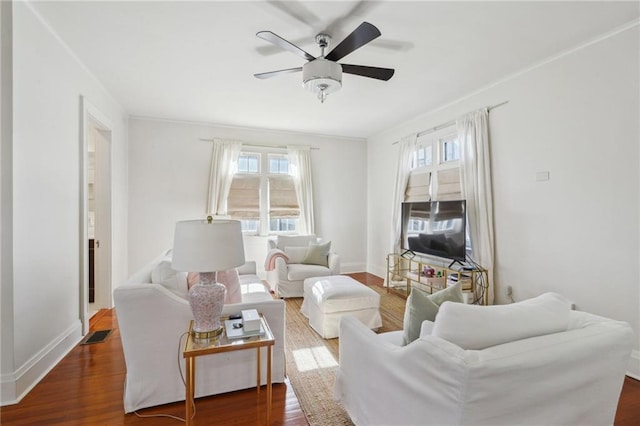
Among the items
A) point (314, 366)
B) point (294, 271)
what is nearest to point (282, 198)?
point (294, 271)

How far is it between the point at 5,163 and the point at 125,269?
2.89m

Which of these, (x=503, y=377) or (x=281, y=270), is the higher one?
(x=503, y=377)

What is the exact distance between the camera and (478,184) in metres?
3.66

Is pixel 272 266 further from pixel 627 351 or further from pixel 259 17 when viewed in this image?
pixel 627 351

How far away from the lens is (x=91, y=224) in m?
4.86

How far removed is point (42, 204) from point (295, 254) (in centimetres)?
306

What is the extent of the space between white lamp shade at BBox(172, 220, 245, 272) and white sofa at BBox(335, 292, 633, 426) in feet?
3.12

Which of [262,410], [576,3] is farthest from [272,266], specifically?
[576,3]

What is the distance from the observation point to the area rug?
1.92 meters

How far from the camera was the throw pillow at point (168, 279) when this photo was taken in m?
2.13

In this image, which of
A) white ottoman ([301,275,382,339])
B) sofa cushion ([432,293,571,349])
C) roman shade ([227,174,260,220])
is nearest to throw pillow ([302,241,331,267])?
white ottoman ([301,275,382,339])

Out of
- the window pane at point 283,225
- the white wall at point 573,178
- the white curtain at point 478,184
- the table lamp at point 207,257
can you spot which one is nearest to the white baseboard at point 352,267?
the window pane at point 283,225

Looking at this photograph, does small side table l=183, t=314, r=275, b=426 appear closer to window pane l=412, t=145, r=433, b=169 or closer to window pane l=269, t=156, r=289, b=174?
window pane l=412, t=145, r=433, b=169

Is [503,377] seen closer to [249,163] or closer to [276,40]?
[276,40]
